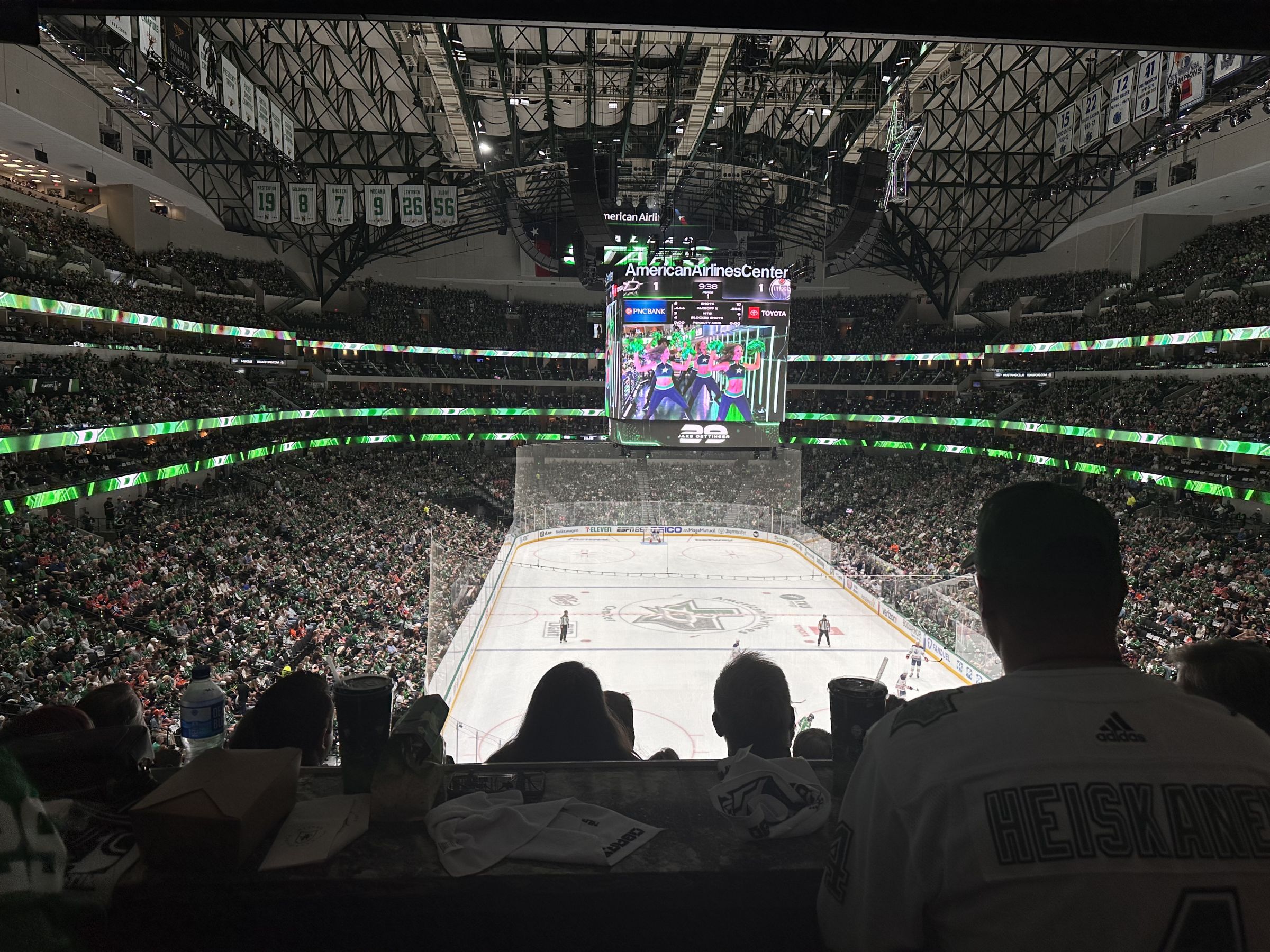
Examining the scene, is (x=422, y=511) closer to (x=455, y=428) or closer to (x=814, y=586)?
(x=455, y=428)

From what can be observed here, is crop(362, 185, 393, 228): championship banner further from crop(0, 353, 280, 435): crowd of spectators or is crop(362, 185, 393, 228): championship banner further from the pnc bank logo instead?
the pnc bank logo

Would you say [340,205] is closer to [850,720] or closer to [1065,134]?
[1065,134]

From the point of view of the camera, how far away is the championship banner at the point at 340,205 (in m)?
20.2

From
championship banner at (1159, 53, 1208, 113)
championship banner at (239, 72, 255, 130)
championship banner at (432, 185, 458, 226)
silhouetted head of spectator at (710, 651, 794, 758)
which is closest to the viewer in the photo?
silhouetted head of spectator at (710, 651, 794, 758)

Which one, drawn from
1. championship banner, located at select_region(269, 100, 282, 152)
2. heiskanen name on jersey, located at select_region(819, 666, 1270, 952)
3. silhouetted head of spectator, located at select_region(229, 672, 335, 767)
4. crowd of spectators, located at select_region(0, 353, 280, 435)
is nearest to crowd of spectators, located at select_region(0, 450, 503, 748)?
crowd of spectators, located at select_region(0, 353, 280, 435)

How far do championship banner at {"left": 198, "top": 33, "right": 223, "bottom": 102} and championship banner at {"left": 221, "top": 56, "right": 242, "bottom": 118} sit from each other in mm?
100

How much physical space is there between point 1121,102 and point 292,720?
19116mm

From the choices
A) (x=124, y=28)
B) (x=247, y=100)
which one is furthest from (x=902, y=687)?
(x=247, y=100)

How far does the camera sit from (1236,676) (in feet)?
7.36

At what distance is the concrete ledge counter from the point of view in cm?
184

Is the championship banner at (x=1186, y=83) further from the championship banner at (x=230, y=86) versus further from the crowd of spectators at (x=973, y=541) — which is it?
the championship banner at (x=230, y=86)

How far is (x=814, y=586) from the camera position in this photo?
83.7 feet

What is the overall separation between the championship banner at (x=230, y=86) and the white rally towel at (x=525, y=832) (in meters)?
18.3

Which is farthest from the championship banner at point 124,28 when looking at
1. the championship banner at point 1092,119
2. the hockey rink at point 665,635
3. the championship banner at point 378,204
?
the championship banner at point 1092,119
